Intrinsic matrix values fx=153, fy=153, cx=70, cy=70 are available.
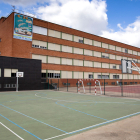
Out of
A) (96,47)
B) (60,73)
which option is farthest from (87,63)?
(60,73)

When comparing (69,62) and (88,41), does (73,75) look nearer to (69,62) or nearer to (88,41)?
(69,62)

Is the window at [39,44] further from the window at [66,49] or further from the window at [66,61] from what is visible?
the window at [66,61]

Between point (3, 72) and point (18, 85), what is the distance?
3.77 m

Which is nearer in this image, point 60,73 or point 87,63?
point 60,73

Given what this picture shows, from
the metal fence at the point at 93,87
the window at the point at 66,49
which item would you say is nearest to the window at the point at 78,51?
the window at the point at 66,49

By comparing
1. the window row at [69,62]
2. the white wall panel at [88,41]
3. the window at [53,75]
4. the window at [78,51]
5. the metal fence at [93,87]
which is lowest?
the metal fence at [93,87]

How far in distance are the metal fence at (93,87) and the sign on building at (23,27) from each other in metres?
12.5

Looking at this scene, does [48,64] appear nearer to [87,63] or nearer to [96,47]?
[87,63]

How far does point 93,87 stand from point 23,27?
24.9 metres

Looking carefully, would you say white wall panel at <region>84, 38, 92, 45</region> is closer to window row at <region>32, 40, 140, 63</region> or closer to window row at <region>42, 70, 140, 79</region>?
window row at <region>32, 40, 140, 63</region>

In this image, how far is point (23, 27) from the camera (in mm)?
37656

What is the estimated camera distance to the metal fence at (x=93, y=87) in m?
24.5

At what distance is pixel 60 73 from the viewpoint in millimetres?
44094

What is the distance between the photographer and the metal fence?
24.5 metres
